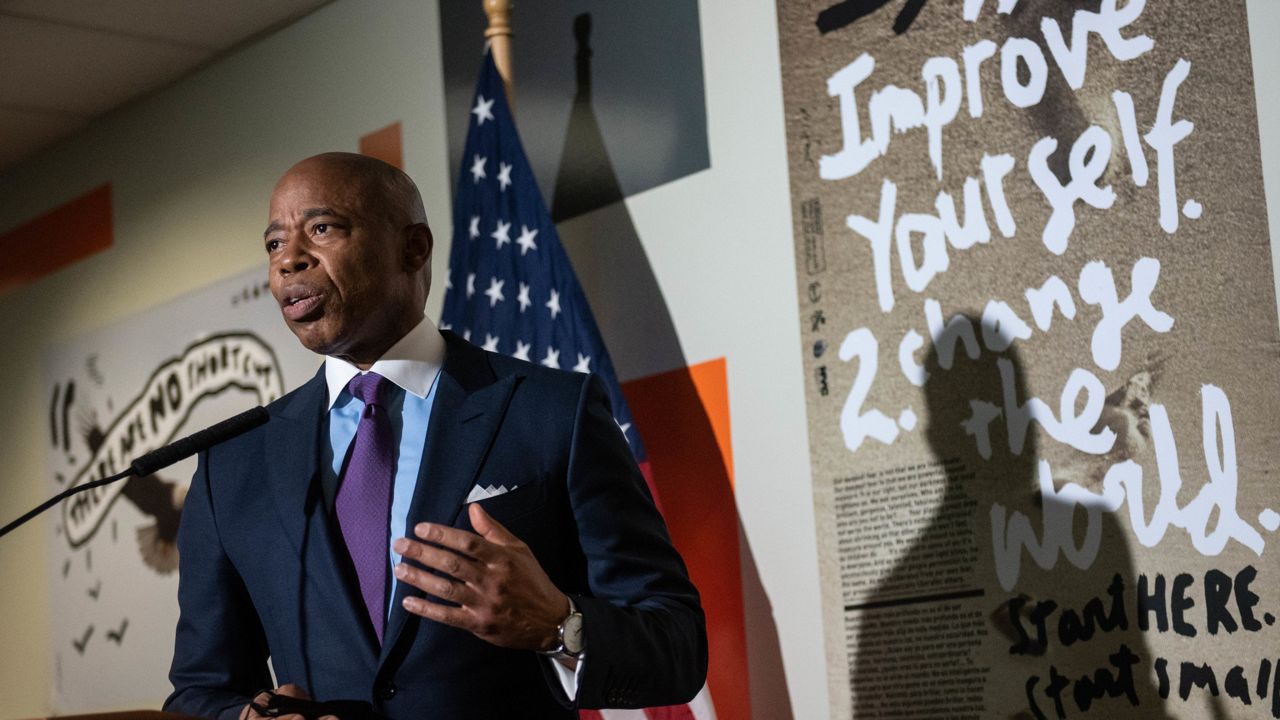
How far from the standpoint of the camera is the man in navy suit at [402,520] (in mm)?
1519

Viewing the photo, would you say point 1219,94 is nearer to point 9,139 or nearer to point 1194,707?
Answer: point 1194,707

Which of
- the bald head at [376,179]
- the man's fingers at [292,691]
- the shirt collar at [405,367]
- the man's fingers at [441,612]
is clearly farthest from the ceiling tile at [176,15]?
the man's fingers at [441,612]

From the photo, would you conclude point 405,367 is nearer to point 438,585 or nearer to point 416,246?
point 416,246

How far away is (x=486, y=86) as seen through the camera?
3.41m

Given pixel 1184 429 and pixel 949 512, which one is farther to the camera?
pixel 949 512

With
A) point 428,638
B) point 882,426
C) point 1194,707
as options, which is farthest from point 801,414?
point 428,638

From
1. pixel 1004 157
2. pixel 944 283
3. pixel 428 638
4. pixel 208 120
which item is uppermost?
pixel 208 120

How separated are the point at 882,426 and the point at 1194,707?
2.42ft

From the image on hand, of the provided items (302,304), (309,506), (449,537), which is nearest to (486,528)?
(449,537)

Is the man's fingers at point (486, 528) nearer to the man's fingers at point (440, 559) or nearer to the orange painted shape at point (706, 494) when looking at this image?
the man's fingers at point (440, 559)

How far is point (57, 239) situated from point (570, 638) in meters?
4.35

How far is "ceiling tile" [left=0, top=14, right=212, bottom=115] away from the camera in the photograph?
4.34 metres

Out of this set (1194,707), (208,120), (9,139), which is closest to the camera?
(1194,707)

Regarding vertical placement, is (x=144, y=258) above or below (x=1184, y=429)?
above
